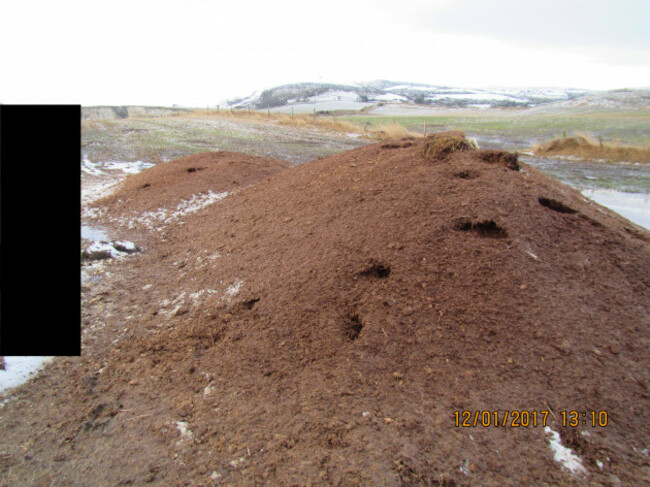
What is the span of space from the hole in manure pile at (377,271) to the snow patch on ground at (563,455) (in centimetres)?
146

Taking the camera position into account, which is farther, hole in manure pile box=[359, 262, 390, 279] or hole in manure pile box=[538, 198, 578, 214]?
hole in manure pile box=[538, 198, 578, 214]

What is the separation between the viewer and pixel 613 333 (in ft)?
8.90

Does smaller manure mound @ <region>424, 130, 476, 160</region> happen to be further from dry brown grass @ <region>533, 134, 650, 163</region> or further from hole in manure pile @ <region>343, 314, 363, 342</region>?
dry brown grass @ <region>533, 134, 650, 163</region>

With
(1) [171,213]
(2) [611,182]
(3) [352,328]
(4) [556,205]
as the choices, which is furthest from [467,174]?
(2) [611,182]

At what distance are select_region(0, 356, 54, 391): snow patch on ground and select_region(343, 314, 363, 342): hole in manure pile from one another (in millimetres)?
2401

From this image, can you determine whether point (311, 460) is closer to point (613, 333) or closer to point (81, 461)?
point (81, 461)

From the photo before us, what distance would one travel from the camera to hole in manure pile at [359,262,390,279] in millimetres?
3210

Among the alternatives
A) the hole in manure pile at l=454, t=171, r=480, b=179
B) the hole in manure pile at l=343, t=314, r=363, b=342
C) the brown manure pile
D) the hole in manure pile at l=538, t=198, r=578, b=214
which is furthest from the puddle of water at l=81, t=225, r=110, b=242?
the hole in manure pile at l=538, t=198, r=578, b=214

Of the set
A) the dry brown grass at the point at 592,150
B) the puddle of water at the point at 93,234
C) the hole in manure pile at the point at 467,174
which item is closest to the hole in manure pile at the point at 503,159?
the hole in manure pile at the point at 467,174

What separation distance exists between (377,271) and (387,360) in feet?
2.74

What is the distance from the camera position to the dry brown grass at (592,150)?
1597cm

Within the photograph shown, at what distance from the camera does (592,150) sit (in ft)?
56.1

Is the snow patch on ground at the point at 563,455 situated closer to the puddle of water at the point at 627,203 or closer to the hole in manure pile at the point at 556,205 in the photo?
the hole in manure pile at the point at 556,205

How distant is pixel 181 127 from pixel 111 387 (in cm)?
2089
